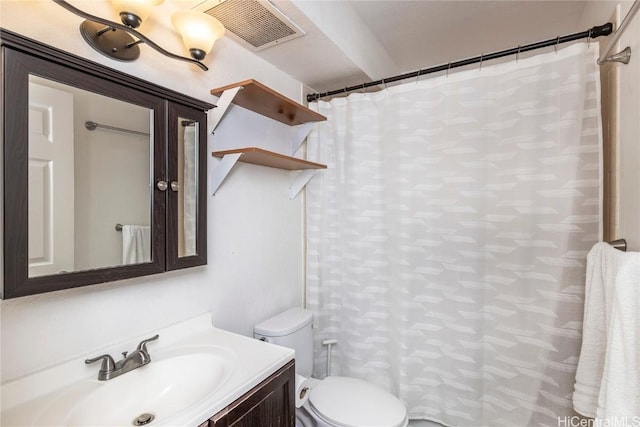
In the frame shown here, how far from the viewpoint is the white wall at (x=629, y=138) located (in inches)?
40.6

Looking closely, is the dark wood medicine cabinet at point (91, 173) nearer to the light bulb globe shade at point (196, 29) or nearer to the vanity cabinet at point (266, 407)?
the light bulb globe shade at point (196, 29)

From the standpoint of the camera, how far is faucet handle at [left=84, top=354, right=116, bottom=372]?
3.11ft

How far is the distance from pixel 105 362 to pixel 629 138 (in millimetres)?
2021

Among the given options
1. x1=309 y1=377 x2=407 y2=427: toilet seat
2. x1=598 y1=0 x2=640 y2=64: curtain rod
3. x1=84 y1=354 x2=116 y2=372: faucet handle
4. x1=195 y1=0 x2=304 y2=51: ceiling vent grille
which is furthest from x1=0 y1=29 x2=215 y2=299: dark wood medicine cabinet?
x1=598 y1=0 x2=640 y2=64: curtain rod

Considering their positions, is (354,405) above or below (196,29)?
below

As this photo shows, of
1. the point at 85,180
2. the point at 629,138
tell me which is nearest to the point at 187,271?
the point at 85,180

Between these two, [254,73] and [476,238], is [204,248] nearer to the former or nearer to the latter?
[254,73]

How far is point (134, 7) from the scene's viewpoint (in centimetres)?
96

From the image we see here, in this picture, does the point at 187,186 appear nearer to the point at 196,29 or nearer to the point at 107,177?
the point at 107,177

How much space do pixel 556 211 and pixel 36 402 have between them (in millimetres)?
2066

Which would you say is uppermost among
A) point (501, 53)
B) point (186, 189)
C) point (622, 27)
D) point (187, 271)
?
point (501, 53)

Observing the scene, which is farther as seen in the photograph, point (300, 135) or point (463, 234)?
point (300, 135)

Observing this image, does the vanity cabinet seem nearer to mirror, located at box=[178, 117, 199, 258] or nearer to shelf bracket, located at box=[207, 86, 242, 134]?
mirror, located at box=[178, 117, 199, 258]

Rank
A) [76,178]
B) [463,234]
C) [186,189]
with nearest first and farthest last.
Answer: [76,178]
[186,189]
[463,234]
